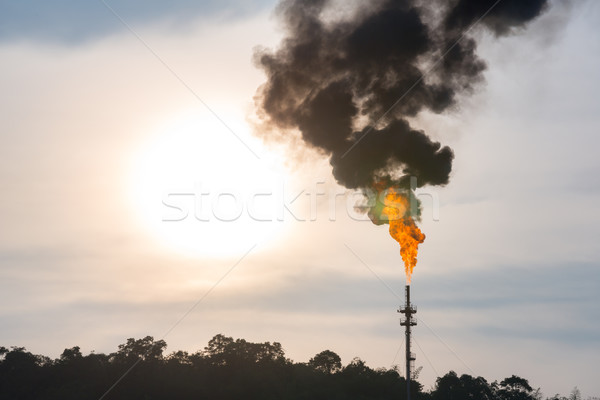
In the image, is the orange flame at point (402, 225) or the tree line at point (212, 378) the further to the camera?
the tree line at point (212, 378)

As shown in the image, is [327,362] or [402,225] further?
[327,362]

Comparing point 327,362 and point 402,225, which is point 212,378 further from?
point 402,225

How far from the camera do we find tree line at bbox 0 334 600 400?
153375 millimetres

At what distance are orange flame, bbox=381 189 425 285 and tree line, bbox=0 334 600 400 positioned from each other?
66136mm

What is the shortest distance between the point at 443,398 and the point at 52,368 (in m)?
75.8

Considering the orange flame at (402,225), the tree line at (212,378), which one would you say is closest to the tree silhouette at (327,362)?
the tree line at (212,378)

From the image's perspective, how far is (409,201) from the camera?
9438 cm

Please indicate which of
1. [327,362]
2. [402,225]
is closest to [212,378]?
[327,362]

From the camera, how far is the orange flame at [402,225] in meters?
94.2

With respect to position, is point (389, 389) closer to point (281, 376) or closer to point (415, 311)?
point (281, 376)

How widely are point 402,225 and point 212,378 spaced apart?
7952 cm

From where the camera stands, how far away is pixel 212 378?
162 meters

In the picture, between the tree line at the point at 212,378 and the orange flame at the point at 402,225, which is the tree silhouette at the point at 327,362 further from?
the orange flame at the point at 402,225

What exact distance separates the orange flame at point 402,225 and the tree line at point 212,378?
66.1 m
